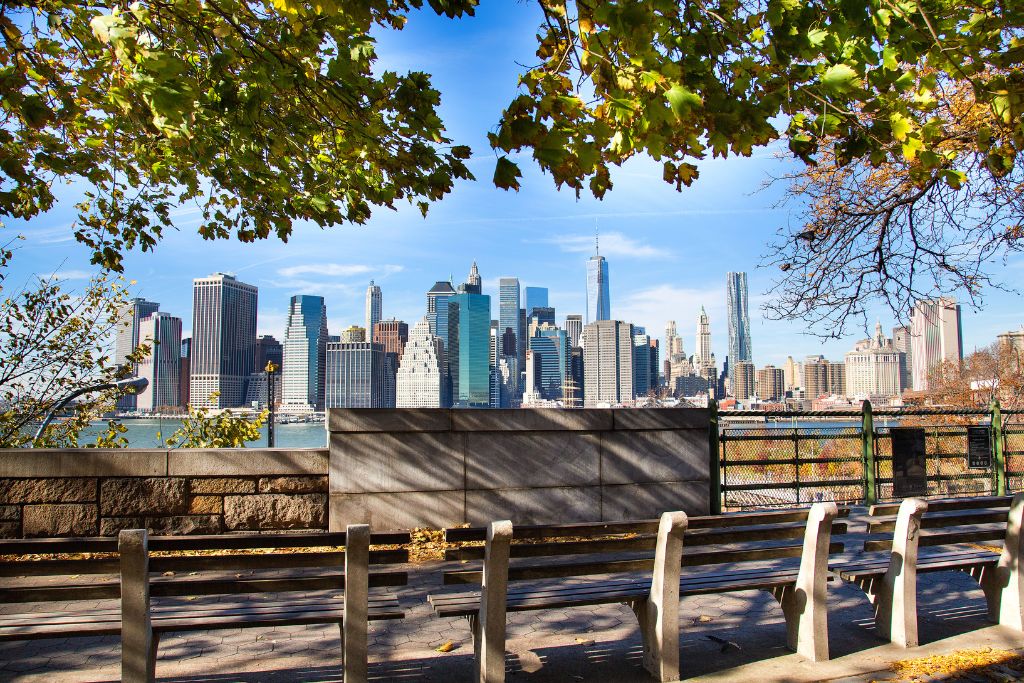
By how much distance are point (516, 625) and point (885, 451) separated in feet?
30.3

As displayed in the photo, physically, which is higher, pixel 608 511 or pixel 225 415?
pixel 225 415

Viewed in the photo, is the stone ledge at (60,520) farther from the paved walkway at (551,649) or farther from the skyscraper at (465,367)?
the skyscraper at (465,367)

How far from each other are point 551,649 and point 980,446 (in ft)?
37.1

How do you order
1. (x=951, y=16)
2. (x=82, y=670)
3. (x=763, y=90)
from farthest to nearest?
(x=951, y=16) → (x=763, y=90) → (x=82, y=670)

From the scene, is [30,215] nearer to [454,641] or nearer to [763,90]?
[454,641]

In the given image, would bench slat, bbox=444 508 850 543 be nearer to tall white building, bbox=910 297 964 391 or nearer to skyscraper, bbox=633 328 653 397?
tall white building, bbox=910 297 964 391

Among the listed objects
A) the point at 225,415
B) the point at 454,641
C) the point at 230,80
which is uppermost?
the point at 230,80

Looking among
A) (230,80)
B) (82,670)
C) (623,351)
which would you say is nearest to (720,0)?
(230,80)

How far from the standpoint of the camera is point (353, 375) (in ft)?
355

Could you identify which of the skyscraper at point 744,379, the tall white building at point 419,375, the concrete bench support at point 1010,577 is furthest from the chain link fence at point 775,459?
the tall white building at point 419,375

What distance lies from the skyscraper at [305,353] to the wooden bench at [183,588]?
107 meters

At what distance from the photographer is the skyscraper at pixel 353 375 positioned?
343ft

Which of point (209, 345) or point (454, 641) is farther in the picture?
point (209, 345)

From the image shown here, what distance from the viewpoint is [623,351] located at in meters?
180
